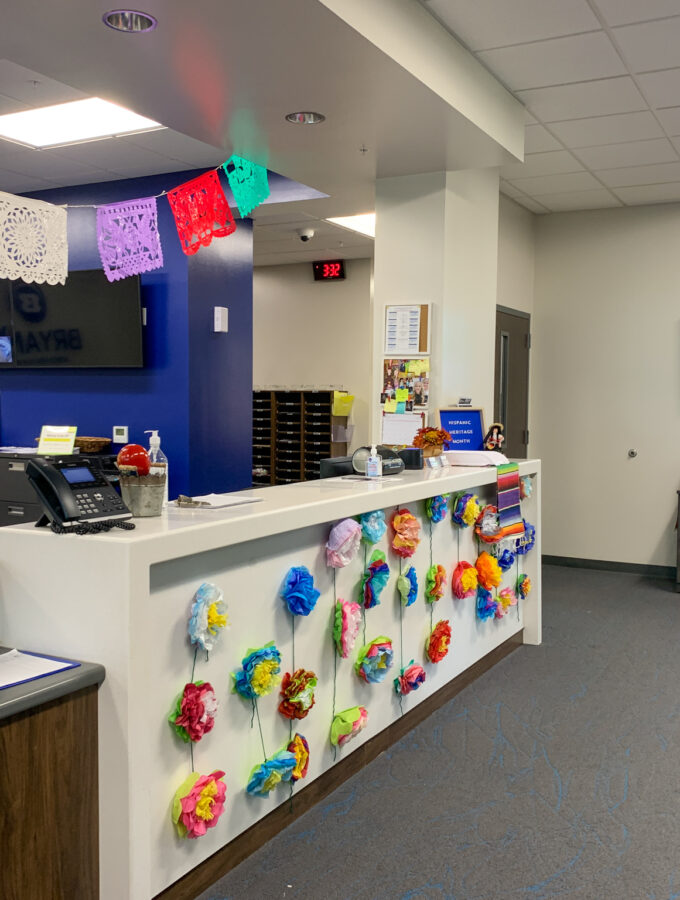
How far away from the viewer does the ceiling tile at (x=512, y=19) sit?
3.29m

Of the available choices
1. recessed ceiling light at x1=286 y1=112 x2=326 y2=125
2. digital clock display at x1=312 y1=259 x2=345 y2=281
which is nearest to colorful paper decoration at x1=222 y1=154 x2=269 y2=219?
recessed ceiling light at x1=286 y1=112 x2=326 y2=125

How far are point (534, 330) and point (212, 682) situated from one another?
17.6ft

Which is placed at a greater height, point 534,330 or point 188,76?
point 188,76

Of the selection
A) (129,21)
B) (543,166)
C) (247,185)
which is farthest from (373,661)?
Result: (543,166)

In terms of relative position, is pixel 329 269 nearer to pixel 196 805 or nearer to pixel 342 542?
pixel 342 542

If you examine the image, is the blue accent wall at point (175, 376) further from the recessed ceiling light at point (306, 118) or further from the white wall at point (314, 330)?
the white wall at point (314, 330)

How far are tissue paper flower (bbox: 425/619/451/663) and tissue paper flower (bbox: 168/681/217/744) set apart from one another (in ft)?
4.98

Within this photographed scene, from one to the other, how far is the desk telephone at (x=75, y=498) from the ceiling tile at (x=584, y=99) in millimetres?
3182

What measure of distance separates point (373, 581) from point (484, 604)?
1248 millimetres

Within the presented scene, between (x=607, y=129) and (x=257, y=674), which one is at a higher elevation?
(x=607, y=129)

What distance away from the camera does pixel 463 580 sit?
380 cm

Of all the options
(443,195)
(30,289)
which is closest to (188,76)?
(443,195)

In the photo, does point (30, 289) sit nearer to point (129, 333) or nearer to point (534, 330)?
point (129, 333)

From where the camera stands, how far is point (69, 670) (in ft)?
6.31
